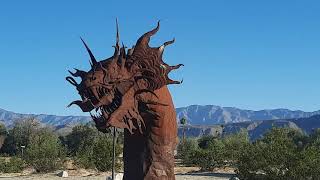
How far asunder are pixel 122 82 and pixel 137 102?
27 cm

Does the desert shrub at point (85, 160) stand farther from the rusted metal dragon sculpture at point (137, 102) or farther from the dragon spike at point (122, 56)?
the dragon spike at point (122, 56)

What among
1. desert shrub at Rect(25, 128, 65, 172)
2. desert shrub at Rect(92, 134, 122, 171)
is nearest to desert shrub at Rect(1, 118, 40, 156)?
desert shrub at Rect(25, 128, 65, 172)

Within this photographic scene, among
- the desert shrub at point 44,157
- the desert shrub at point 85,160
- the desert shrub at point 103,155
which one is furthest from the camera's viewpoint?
the desert shrub at point 44,157

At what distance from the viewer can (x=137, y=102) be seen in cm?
513

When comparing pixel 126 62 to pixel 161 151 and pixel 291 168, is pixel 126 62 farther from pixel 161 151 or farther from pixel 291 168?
pixel 291 168

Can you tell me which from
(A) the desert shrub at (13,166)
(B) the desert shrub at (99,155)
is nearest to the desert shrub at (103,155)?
(B) the desert shrub at (99,155)

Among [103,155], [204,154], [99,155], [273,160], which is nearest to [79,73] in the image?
[273,160]

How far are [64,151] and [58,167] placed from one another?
151 cm

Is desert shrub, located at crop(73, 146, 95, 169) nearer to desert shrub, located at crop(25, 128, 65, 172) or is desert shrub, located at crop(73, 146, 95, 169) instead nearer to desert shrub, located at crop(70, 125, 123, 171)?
desert shrub, located at crop(70, 125, 123, 171)

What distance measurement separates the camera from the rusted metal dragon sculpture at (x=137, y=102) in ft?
15.8

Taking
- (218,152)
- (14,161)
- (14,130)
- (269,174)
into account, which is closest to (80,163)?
(14,161)

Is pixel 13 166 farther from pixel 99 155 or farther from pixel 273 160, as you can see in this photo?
pixel 273 160

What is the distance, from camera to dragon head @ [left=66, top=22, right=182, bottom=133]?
15.7ft

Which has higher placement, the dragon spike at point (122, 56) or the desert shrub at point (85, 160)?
the dragon spike at point (122, 56)
